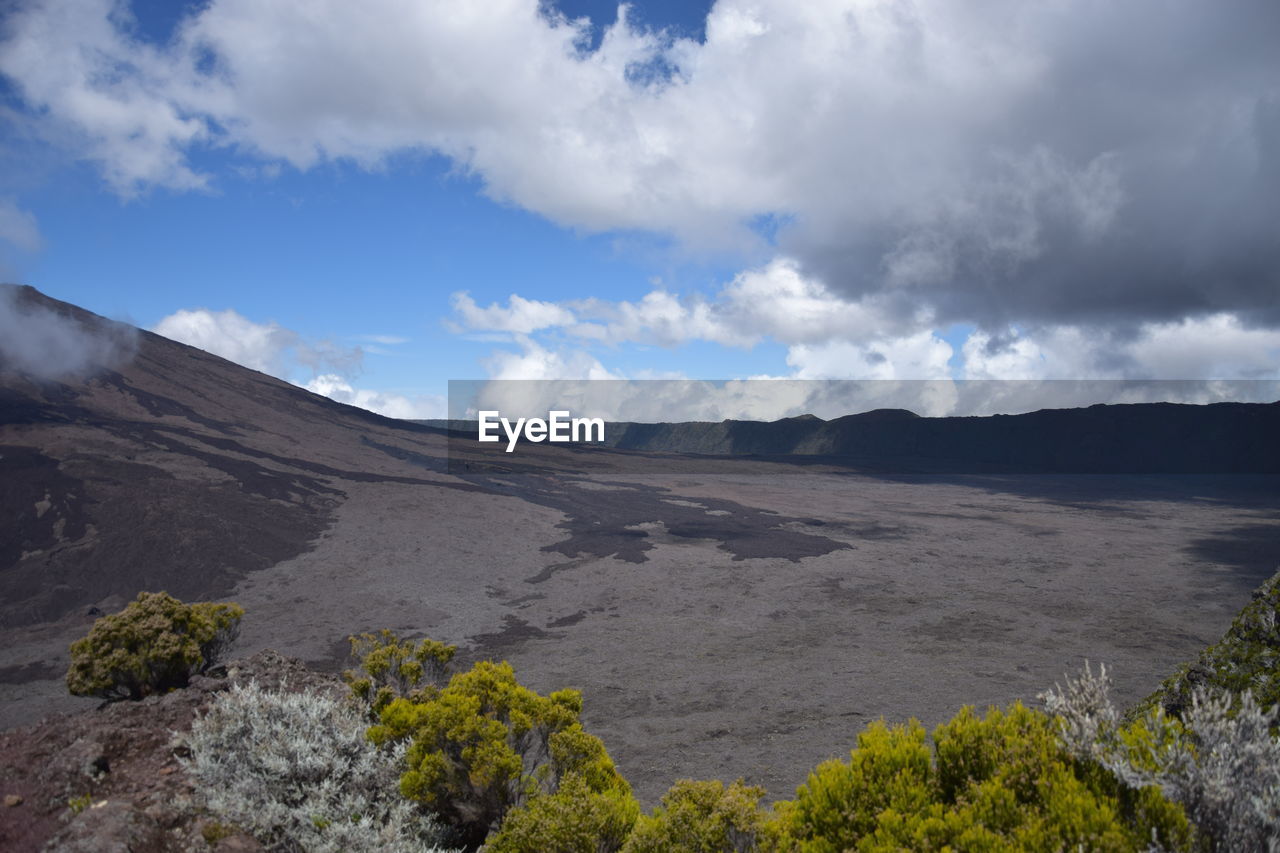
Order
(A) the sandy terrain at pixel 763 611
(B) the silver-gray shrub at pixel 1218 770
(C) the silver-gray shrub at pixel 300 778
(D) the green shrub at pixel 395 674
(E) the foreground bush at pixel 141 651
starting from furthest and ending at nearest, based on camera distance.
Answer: (A) the sandy terrain at pixel 763 611, (E) the foreground bush at pixel 141 651, (D) the green shrub at pixel 395 674, (C) the silver-gray shrub at pixel 300 778, (B) the silver-gray shrub at pixel 1218 770

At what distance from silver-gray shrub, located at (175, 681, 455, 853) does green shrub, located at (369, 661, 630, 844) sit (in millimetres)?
236

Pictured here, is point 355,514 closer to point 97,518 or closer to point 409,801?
point 97,518

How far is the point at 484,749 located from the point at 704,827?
2055mm

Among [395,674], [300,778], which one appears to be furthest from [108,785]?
[395,674]

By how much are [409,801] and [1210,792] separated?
16.7ft

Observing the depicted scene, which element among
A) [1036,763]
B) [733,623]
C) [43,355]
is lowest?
[733,623]

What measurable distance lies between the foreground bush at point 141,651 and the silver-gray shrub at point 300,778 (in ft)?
10.5

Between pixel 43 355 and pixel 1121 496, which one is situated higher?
pixel 43 355

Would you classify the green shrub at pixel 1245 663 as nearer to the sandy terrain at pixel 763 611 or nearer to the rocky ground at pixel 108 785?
the sandy terrain at pixel 763 611

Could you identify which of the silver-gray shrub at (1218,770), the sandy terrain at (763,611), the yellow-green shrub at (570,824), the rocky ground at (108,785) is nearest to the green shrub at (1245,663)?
the silver-gray shrub at (1218,770)

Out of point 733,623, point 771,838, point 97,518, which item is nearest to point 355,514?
point 97,518

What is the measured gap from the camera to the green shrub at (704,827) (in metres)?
4.11

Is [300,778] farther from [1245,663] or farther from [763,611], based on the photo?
[763,611]

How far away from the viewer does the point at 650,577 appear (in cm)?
2270
